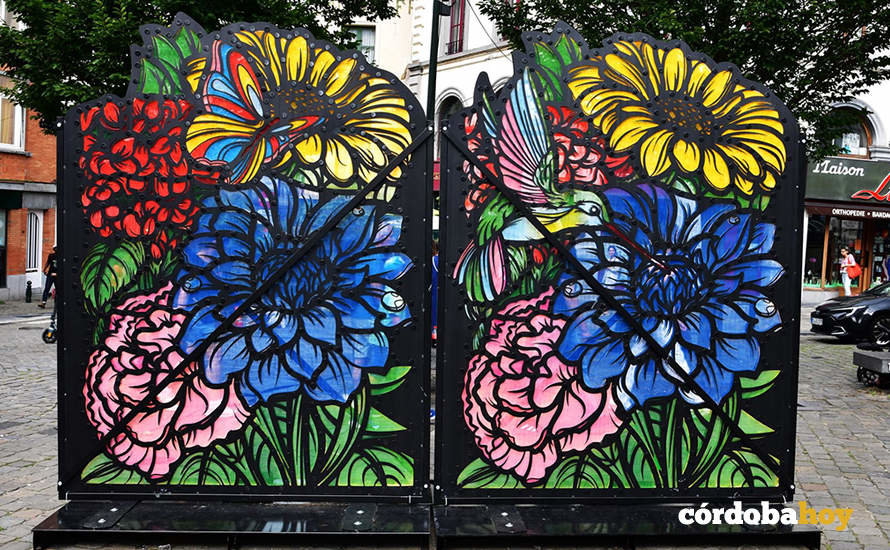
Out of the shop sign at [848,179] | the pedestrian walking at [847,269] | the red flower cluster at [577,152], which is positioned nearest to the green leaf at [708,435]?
the red flower cluster at [577,152]

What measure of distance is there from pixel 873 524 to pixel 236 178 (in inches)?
171

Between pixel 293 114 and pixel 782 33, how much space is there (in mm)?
8509

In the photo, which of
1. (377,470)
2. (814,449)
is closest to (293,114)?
(377,470)

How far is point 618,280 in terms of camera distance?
4484 millimetres

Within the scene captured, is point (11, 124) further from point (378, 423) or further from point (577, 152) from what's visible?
point (577, 152)

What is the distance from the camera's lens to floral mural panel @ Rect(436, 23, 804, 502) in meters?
4.40

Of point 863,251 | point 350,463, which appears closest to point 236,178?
point 350,463

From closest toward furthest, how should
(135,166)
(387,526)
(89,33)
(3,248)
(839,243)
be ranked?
(387,526) → (135,166) → (89,33) → (3,248) → (839,243)

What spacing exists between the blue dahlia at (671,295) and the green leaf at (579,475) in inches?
16.3

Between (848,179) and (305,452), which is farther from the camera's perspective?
(848,179)

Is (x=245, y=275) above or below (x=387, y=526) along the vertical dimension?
above

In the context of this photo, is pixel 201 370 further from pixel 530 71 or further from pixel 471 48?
pixel 471 48

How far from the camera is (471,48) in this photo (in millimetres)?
25953

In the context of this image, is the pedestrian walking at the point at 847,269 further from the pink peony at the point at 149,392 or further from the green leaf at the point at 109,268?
the green leaf at the point at 109,268
